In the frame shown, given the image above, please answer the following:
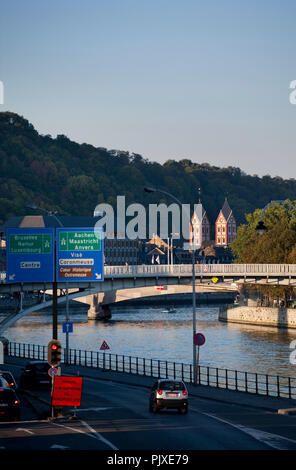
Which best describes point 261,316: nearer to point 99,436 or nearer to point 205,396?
point 205,396

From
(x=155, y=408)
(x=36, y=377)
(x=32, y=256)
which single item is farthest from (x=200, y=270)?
(x=155, y=408)

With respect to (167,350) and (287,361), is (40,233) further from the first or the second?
(167,350)

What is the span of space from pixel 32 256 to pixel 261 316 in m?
85.0

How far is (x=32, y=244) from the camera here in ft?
156

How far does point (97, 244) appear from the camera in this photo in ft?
165

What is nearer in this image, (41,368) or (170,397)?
(170,397)

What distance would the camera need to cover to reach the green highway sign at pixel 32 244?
46.7 meters

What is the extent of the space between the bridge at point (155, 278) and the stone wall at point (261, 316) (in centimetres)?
1828

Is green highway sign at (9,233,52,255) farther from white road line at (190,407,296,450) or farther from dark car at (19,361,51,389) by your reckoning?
white road line at (190,407,296,450)

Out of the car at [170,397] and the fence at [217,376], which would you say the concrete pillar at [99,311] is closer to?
the fence at [217,376]

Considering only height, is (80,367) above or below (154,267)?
below
